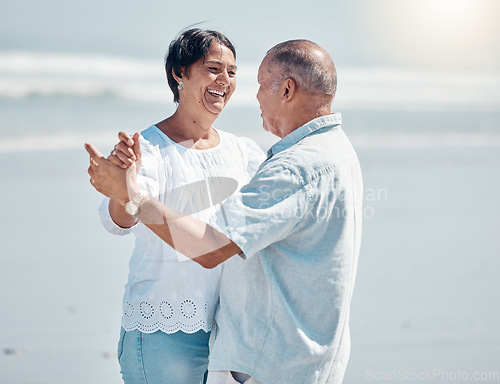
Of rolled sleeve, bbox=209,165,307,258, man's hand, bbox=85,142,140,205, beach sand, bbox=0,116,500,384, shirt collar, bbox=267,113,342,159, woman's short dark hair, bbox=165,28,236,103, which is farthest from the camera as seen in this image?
beach sand, bbox=0,116,500,384

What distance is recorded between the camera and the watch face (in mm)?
2051

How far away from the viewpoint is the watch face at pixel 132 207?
2.05 meters

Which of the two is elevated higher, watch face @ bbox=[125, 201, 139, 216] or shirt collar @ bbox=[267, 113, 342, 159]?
shirt collar @ bbox=[267, 113, 342, 159]

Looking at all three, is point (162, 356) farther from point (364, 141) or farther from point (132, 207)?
point (364, 141)

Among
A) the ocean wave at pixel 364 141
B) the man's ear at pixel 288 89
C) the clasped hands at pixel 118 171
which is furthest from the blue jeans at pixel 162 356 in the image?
the ocean wave at pixel 364 141

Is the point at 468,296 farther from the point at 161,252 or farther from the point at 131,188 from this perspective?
the point at 131,188

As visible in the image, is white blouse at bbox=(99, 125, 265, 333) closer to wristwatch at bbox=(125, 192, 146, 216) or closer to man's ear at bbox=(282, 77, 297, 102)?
wristwatch at bbox=(125, 192, 146, 216)

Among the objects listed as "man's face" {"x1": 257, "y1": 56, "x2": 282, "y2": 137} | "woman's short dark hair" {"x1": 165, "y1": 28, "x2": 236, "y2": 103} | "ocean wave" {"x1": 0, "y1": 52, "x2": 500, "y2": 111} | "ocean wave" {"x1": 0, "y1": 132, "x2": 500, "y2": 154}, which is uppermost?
"ocean wave" {"x1": 0, "y1": 52, "x2": 500, "y2": 111}


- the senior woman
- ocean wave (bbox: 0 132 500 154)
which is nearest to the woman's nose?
the senior woman

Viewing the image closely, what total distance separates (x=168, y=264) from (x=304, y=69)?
866 millimetres

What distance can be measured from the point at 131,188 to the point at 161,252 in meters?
0.44

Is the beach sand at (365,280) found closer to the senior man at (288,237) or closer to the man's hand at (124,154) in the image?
the senior man at (288,237)

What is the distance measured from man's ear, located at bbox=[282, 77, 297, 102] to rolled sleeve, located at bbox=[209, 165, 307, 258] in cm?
31

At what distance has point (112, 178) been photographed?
2051mm
